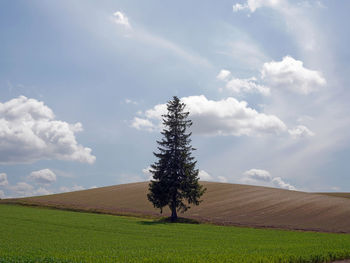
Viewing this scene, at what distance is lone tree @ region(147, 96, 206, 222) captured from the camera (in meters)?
51.4

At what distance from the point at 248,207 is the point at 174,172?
1412 centimetres

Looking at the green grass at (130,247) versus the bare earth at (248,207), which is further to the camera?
the bare earth at (248,207)

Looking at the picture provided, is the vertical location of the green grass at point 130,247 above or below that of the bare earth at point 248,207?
below

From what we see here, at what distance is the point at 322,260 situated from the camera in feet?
68.9

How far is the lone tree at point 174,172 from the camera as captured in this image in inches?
2023

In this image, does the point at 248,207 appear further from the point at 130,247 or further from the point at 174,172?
the point at 130,247

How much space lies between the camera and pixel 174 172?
52.0m

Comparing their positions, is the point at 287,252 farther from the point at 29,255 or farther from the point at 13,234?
the point at 13,234

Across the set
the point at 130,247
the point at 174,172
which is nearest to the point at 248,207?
the point at 174,172

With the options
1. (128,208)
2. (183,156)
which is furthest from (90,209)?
(183,156)

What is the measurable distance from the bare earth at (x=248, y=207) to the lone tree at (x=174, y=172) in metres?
4.25

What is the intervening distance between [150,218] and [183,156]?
10.5 m

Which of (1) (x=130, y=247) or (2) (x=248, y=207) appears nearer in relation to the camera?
(1) (x=130, y=247)

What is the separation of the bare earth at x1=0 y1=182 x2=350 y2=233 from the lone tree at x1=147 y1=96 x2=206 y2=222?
4.25 metres
